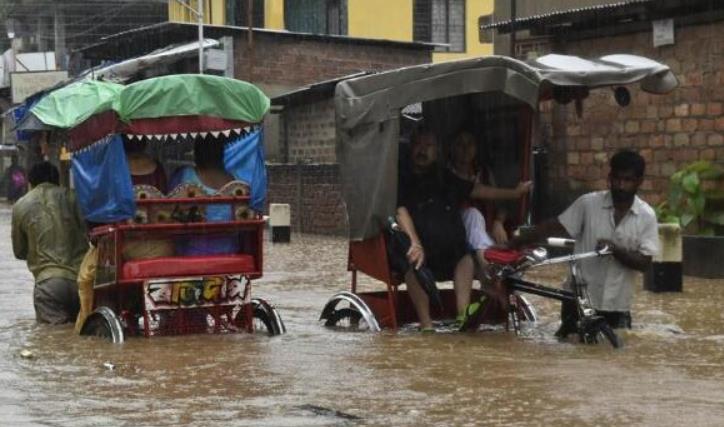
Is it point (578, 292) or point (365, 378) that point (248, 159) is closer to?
point (578, 292)

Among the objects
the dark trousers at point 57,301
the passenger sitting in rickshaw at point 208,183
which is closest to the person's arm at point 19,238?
the dark trousers at point 57,301

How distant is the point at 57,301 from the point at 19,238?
641 mm

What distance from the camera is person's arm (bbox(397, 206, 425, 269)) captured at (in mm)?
11461

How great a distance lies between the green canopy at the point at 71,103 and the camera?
12.1 metres

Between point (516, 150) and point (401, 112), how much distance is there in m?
1.13

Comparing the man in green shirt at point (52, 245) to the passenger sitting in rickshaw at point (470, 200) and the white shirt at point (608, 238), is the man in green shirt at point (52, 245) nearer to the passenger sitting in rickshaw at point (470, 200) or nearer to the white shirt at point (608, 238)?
the passenger sitting in rickshaw at point (470, 200)

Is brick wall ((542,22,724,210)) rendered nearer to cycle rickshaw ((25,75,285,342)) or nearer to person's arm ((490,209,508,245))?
person's arm ((490,209,508,245))

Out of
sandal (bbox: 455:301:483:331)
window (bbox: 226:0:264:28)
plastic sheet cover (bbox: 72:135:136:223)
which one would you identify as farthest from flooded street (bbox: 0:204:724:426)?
window (bbox: 226:0:264:28)

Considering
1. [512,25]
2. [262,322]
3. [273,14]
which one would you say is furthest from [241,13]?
[262,322]

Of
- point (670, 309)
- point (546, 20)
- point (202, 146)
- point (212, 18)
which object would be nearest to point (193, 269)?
point (202, 146)

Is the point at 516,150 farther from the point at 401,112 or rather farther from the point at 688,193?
the point at 688,193

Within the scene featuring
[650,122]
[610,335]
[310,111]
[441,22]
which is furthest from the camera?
[441,22]

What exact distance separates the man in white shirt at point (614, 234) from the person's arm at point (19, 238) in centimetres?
433

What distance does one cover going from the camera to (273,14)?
44.2m
